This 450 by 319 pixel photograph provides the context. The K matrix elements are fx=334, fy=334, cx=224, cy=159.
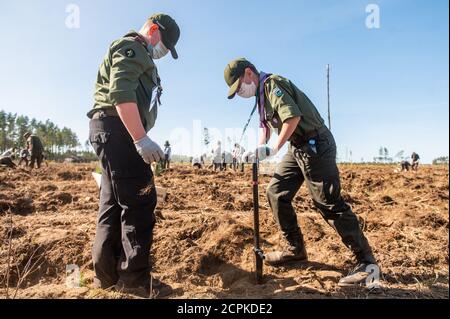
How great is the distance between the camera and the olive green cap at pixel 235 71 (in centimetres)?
280

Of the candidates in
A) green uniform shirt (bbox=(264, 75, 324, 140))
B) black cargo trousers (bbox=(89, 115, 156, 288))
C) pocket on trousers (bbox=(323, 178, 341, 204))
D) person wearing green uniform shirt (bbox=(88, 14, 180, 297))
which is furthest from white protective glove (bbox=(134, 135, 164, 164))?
pocket on trousers (bbox=(323, 178, 341, 204))

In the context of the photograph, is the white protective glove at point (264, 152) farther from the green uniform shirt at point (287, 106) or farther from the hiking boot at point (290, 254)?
the hiking boot at point (290, 254)

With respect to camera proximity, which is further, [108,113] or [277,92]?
[277,92]

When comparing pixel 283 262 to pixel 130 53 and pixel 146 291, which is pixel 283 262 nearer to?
pixel 146 291

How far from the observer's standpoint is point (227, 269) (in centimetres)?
284

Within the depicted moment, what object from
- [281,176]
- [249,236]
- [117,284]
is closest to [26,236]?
[117,284]

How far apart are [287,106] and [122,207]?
1370mm

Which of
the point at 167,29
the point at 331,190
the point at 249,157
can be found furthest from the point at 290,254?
the point at 167,29

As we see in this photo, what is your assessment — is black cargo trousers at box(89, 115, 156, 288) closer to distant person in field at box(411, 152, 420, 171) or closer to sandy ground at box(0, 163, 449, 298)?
sandy ground at box(0, 163, 449, 298)

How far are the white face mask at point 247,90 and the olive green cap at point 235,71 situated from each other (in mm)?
53

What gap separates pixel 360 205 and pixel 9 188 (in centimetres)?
675

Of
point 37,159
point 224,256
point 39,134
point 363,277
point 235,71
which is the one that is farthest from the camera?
point 39,134

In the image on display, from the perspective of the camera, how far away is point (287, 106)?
249cm
